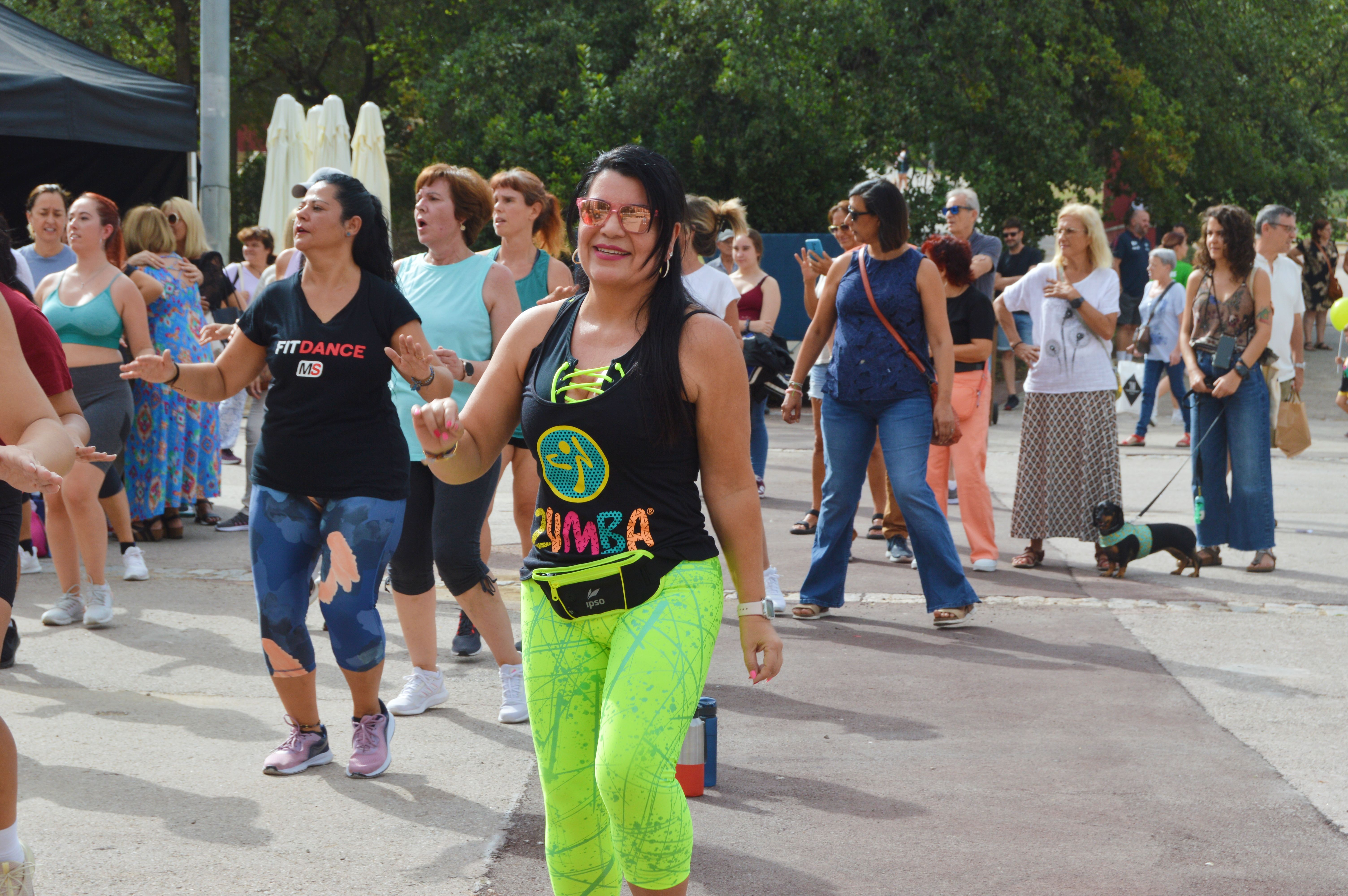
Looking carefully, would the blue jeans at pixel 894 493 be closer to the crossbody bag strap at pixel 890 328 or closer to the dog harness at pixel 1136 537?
the crossbody bag strap at pixel 890 328

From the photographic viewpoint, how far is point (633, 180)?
2.86m

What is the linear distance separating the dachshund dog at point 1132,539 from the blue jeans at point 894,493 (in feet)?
4.39

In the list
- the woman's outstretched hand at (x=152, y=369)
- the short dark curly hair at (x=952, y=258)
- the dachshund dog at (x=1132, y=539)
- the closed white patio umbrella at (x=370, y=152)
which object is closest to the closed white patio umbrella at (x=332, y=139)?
the closed white patio umbrella at (x=370, y=152)

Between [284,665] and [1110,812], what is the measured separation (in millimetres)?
2607

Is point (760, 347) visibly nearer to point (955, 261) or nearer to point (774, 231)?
point (955, 261)

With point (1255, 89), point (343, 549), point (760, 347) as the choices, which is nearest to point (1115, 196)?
point (1255, 89)

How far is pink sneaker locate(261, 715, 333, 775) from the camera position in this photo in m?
4.37

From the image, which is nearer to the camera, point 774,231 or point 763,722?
point 763,722

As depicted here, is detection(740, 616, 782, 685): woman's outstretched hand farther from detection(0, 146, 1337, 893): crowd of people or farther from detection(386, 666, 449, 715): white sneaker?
detection(386, 666, 449, 715): white sneaker

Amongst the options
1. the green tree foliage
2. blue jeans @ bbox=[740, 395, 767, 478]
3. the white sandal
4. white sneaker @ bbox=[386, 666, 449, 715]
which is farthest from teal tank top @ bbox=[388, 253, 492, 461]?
the green tree foliage

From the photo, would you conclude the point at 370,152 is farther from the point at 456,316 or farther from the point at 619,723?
the point at 619,723

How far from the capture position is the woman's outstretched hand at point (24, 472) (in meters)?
2.52

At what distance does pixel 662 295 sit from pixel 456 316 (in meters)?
2.27

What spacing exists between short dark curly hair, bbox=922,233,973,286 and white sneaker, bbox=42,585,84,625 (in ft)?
15.7
